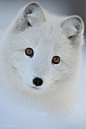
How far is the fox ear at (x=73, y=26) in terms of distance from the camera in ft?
7.21

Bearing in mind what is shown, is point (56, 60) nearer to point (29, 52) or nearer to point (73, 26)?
point (29, 52)

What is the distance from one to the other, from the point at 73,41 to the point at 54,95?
23.1 inches

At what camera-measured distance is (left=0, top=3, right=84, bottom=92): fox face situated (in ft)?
6.35

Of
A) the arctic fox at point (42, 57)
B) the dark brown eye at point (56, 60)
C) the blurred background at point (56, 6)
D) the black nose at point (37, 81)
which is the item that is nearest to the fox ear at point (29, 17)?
the arctic fox at point (42, 57)

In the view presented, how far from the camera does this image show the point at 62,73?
6.90 ft

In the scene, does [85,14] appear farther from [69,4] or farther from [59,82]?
[59,82]

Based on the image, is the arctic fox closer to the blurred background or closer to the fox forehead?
the fox forehead

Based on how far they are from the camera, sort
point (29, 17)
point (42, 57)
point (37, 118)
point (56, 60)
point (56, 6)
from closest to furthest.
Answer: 1. point (37, 118)
2. point (42, 57)
3. point (56, 60)
4. point (29, 17)
5. point (56, 6)

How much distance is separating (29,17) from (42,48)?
1.36ft

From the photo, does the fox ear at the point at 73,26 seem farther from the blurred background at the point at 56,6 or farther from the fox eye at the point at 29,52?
the blurred background at the point at 56,6

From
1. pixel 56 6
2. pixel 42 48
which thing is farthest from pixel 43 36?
pixel 56 6

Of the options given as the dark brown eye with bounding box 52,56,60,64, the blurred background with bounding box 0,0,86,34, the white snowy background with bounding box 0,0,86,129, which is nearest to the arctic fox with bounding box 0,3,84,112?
the dark brown eye with bounding box 52,56,60,64

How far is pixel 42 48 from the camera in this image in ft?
6.50

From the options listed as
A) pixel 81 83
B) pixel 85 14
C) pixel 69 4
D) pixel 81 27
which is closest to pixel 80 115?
pixel 81 83
